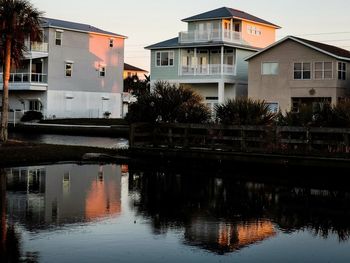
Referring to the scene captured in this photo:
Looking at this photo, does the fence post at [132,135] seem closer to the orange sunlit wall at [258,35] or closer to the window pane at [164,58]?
the window pane at [164,58]

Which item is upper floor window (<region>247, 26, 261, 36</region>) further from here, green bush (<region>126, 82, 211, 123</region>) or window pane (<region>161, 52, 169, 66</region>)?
green bush (<region>126, 82, 211, 123</region>)

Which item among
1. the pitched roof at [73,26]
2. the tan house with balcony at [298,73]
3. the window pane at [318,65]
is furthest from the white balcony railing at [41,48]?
the window pane at [318,65]

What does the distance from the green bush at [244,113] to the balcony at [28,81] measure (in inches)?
1619

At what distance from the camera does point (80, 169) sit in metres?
23.0

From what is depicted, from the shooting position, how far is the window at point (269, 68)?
53750 mm

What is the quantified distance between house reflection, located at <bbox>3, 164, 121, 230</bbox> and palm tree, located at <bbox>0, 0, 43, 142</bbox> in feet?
31.1

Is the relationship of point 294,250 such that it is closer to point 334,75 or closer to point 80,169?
point 80,169

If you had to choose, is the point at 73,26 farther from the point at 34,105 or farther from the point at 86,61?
the point at 34,105

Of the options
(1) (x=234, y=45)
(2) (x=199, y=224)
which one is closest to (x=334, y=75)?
(1) (x=234, y=45)

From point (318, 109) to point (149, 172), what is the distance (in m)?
7.11

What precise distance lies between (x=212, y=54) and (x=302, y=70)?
12219 mm

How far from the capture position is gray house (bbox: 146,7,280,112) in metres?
59.3

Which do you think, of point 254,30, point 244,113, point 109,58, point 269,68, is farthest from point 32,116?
point 244,113

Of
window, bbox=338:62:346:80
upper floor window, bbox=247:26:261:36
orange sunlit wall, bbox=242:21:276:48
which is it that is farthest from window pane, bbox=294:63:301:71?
upper floor window, bbox=247:26:261:36
